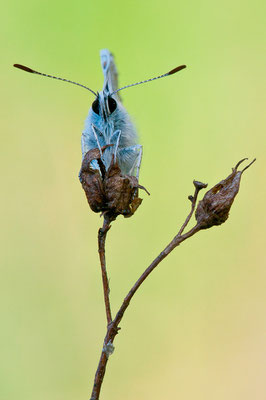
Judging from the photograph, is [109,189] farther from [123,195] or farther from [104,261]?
[104,261]

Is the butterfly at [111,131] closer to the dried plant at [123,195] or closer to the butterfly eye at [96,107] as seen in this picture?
the butterfly eye at [96,107]

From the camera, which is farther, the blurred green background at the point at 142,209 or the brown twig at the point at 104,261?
the blurred green background at the point at 142,209

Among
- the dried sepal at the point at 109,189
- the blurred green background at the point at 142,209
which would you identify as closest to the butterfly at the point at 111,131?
the dried sepal at the point at 109,189

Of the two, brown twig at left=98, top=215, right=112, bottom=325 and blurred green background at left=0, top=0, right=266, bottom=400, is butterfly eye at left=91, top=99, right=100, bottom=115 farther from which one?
blurred green background at left=0, top=0, right=266, bottom=400

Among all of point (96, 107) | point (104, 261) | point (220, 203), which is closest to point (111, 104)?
point (96, 107)

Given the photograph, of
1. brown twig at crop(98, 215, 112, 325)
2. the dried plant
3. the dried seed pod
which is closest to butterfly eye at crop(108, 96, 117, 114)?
the dried plant
